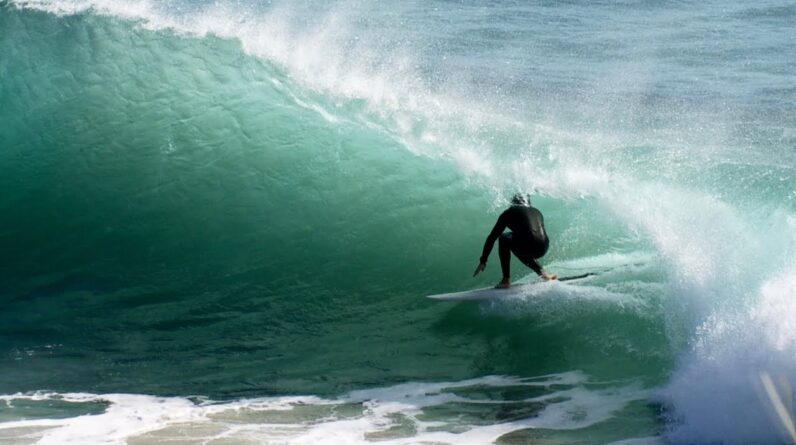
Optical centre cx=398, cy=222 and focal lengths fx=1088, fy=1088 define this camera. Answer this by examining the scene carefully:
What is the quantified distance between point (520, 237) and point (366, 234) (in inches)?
105

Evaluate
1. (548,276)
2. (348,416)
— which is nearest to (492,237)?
(548,276)

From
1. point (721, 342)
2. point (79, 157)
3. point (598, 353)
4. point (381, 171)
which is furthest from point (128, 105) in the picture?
point (721, 342)

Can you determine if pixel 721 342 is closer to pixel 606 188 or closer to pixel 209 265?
pixel 606 188

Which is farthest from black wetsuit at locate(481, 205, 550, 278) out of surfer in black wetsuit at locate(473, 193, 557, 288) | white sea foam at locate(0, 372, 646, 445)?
white sea foam at locate(0, 372, 646, 445)

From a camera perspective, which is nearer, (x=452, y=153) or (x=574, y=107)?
(x=452, y=153)

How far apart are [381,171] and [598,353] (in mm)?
4717

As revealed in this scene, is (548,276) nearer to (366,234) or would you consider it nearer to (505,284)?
(505,284)

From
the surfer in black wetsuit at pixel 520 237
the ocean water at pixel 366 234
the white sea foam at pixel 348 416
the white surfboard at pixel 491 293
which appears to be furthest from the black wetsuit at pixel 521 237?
the white sea foam at pixel 348 416

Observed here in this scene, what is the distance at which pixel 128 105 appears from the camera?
15125 millimetres

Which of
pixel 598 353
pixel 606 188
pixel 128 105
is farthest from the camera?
pixel 128 105

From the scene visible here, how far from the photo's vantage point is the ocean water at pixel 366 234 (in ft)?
27.1

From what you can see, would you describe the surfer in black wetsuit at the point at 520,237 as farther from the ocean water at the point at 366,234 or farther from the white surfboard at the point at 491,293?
the ocean water at the point at 366,234

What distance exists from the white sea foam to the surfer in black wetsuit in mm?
1416

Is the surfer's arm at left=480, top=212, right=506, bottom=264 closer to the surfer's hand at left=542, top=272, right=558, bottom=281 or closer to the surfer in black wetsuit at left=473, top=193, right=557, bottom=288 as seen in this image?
the surfer in black wetsuit at left=473, top=193, right=557, bottom=288
